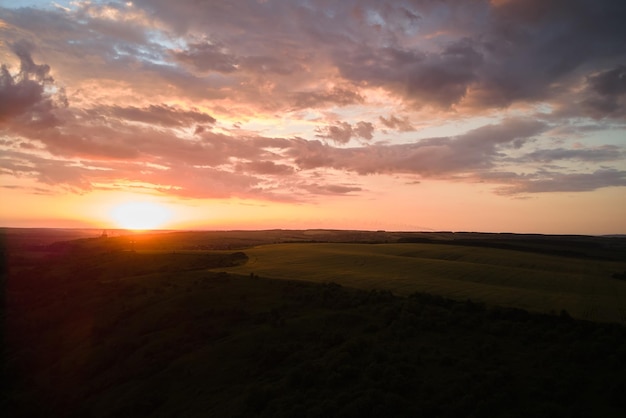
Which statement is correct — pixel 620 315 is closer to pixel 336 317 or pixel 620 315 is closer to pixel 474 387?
pixel 474 387

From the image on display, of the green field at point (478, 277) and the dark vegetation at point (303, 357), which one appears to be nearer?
the dark vegetation at point (303, 357)

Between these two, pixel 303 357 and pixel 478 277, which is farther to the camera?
pixel 478 277

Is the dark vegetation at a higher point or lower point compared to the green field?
lower

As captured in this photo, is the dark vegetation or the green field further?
the green field

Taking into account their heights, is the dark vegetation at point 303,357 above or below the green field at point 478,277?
below

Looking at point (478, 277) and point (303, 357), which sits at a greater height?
point (478, 277)
